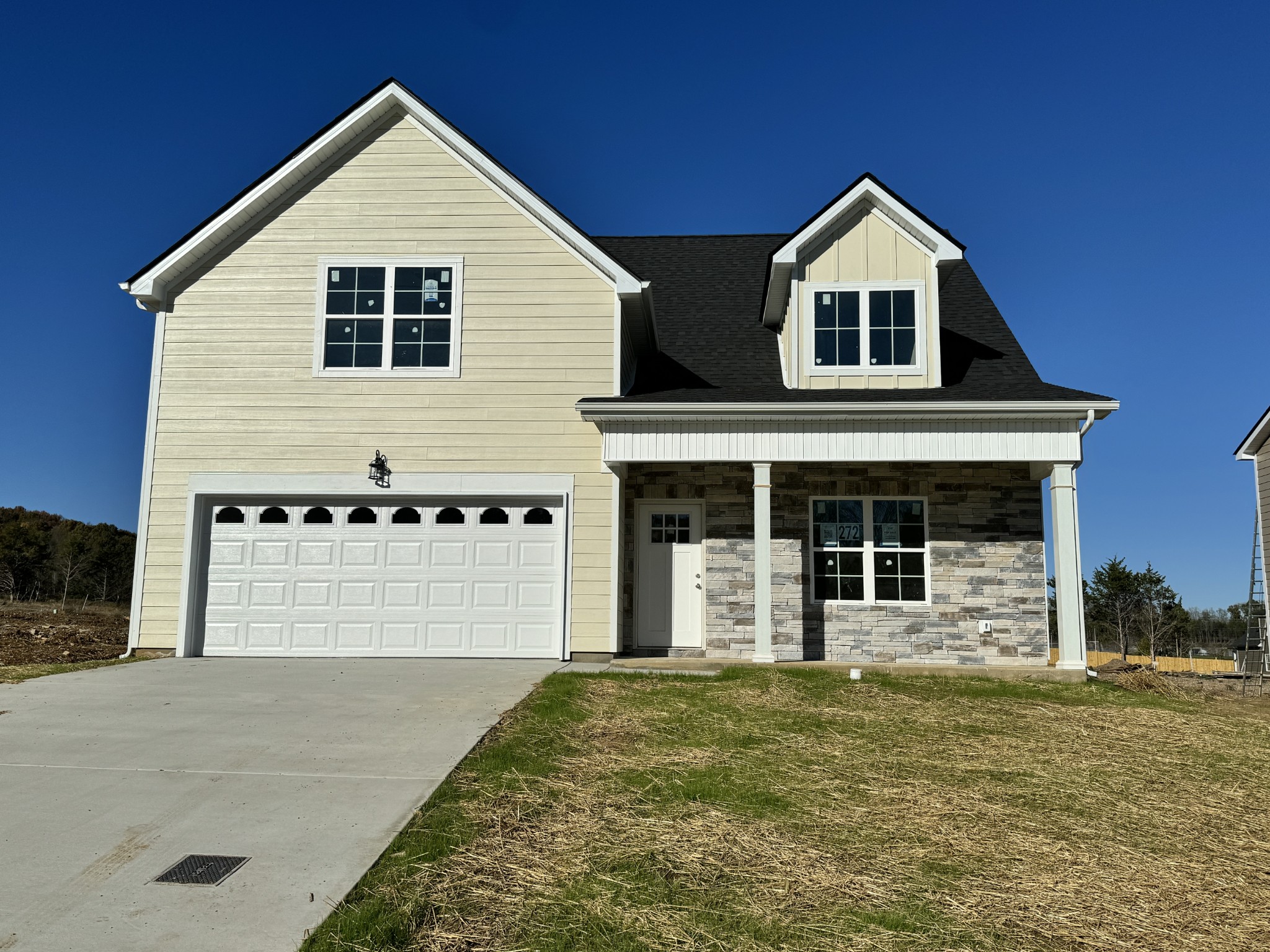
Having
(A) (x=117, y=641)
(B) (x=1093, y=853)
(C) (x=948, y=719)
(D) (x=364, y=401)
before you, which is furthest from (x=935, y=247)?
(A) (x=117, y=641)

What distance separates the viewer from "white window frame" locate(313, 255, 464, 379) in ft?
41.2

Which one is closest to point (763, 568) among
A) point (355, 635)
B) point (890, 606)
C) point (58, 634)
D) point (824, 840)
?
point (890, 606)

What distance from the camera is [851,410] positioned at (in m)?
11.4

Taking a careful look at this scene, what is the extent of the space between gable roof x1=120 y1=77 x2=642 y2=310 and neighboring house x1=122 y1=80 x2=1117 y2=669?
39 mm

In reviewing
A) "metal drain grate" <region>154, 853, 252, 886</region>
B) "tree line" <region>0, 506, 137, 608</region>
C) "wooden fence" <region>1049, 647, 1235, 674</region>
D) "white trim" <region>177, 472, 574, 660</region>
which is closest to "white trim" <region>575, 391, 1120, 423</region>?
"white trim" <region>177, 472, 574, 660</region>

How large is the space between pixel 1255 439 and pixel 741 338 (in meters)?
12.8

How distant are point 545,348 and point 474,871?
362 inches

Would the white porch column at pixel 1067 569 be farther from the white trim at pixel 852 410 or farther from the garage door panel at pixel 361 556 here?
the garage door panel at pixel 361 556

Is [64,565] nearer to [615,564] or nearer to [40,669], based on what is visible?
[40,669]

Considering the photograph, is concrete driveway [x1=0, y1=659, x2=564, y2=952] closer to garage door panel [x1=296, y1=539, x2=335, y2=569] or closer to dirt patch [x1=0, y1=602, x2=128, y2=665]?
garage door panel [x1=296, y1=539, x2=335, y2=569]

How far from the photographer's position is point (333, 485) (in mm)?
12336

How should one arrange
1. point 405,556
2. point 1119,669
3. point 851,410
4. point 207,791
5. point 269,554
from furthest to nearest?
1. point 1119,669
2. point 269,554
3. point 405,556
4. point 851,410
5. point 207,791

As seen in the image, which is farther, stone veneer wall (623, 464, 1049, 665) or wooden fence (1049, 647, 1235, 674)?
wooden fence (1049, 647, 1235, 674)

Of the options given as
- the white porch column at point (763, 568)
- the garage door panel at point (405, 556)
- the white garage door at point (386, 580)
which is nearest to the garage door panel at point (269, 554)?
the white garage door at point (386, 580)
